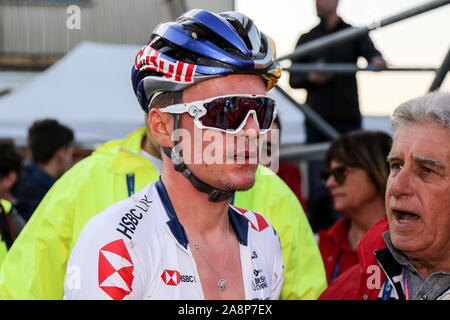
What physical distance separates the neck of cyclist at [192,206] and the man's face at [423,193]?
2.29ft

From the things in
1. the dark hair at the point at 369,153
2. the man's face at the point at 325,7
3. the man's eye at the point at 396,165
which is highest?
the man's face at the point at 325,7

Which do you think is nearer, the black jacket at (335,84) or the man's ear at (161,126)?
the man's ear at (161,126)

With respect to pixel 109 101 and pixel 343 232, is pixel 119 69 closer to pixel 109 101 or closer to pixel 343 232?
pixel 109 101

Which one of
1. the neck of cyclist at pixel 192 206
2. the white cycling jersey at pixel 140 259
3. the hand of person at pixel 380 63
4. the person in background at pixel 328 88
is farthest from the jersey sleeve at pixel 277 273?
the person in background at pixel 328 88

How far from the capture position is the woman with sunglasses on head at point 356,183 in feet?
13.9

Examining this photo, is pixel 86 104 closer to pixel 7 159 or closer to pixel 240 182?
pixel 7 159

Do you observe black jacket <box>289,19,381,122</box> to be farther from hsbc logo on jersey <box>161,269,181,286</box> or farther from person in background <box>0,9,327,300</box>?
hsbc logo on jersey <box>161,269,181,286</box>

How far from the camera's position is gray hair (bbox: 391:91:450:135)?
8.11 feet

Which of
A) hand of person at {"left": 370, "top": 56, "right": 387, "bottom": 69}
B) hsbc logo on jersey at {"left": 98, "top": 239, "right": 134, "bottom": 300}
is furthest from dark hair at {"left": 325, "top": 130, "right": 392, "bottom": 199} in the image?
hsbc logo on jersey at {"left": 98, "top": 239, "right": 134, "bottom": 300}

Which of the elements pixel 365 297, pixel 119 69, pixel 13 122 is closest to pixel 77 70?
pixel 119 69

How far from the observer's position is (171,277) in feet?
6.41

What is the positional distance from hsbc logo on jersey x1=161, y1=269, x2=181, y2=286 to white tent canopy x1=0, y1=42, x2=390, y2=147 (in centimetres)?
586

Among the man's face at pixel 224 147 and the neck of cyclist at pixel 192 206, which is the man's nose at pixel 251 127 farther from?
the neck of cyclist at pixel 192 206

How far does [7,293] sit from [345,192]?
228 centimetres
